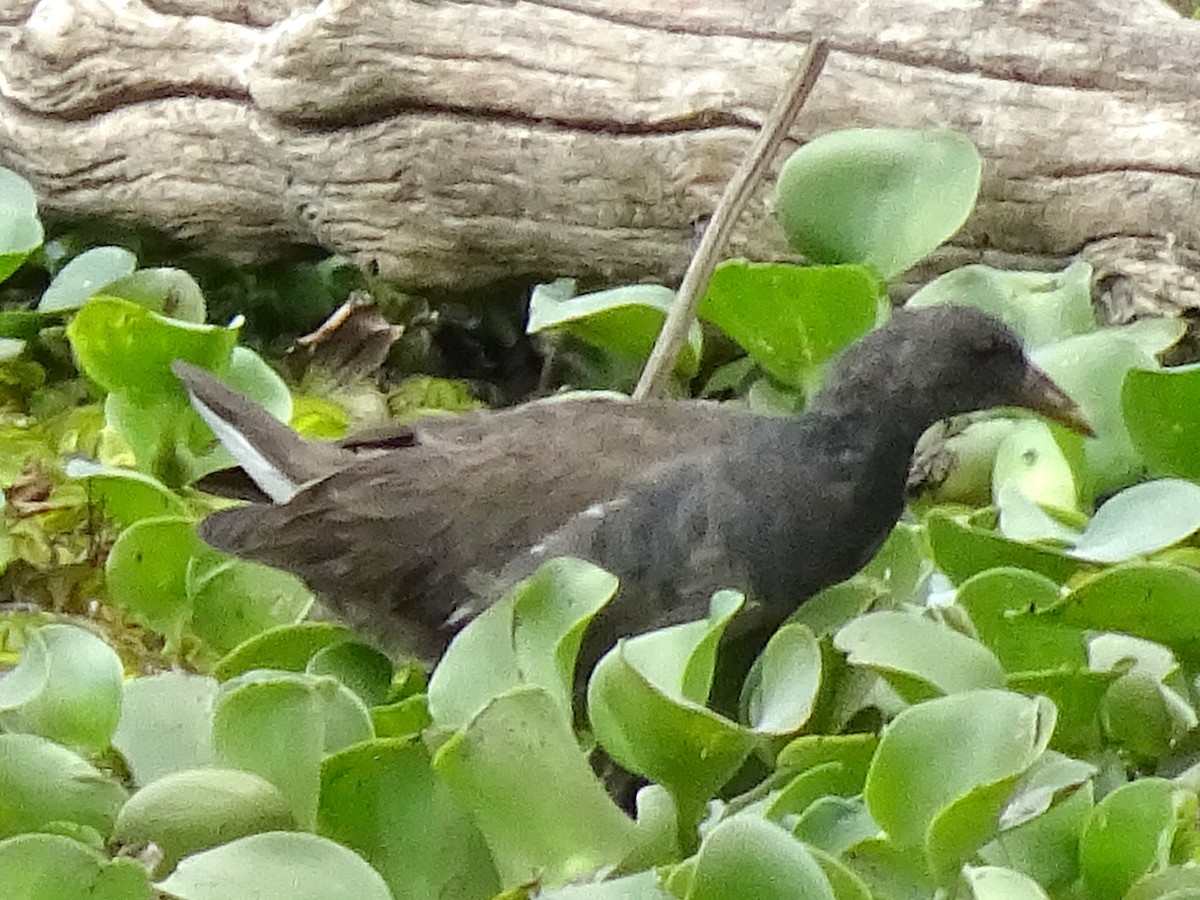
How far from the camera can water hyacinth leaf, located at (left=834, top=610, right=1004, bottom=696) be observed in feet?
2.98

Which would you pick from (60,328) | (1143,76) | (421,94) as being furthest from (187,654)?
(1143,76)

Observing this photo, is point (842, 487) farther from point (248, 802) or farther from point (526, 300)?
point (526, 300)

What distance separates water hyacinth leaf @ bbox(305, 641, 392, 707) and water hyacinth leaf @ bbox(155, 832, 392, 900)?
0.31 metres

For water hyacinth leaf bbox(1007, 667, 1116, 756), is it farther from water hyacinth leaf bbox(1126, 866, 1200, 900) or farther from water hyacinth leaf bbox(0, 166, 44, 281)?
water hyacinth leaf bbox(0, 166, 44, 281)

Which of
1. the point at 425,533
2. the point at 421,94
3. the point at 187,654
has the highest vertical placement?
the point at 421,94

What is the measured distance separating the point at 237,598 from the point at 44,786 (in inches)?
12.1

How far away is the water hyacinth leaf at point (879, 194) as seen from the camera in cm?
137

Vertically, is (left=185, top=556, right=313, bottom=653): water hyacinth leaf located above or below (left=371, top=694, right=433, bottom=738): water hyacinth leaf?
below

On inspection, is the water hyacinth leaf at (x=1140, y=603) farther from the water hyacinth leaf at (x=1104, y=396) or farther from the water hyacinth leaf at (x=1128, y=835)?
the water hyacinth leaf at (x=1104, y=396)

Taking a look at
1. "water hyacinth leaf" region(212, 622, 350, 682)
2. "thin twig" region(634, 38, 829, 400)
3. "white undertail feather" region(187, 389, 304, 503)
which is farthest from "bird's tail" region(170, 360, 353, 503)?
"thin twig" region(634, 38, 829, 400)

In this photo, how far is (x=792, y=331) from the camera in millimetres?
1368

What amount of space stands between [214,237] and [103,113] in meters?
0.16

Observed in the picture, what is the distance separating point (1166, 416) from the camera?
47.0 inches

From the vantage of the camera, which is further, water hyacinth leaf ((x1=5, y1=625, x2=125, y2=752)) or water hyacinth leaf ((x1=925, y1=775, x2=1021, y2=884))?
water hyacinth leaf ((x1=5, y1=625, x2=125, y2=752))
